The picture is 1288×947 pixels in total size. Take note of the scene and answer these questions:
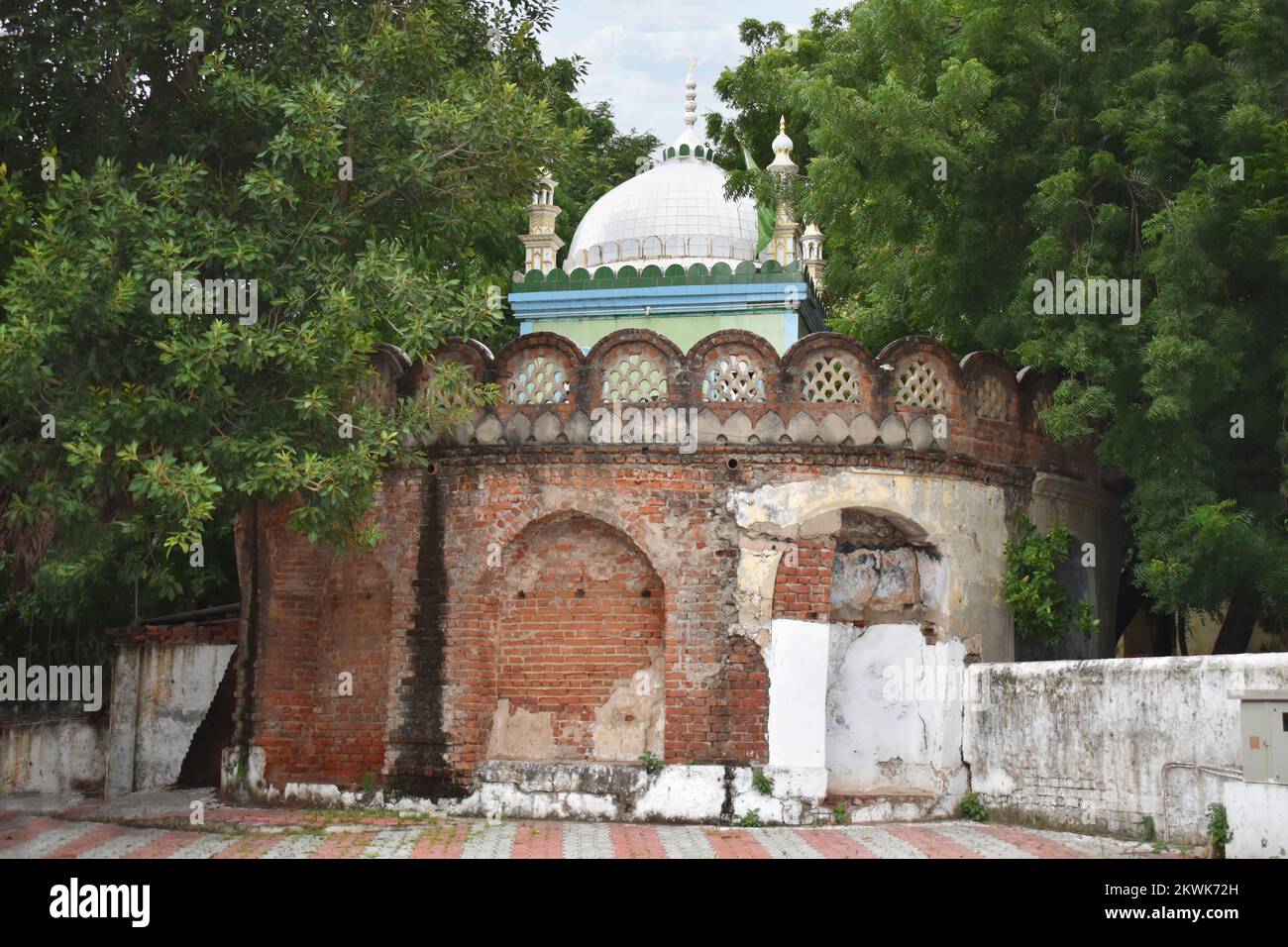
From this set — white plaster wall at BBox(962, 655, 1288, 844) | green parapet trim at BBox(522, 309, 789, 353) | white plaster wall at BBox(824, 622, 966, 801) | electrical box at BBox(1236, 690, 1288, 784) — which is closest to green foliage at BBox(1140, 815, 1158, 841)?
white plaster wall at BBox(962, 655, 1288, 844)

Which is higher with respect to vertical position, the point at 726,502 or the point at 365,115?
the point at 365,115

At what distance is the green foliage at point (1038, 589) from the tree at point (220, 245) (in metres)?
5.10

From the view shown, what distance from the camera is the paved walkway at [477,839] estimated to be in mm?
11477

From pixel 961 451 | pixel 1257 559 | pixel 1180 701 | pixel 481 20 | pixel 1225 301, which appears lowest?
pixel 1180 701

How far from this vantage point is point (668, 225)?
17.8 m

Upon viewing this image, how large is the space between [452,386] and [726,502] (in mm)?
2497

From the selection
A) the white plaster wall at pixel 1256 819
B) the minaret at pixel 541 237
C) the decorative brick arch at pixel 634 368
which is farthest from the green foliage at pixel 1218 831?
the minaret at pixel 541 237

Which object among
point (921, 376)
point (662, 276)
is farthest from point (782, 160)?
point (921, 376)

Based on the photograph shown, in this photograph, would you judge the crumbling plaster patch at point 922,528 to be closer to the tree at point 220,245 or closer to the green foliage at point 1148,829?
the tree at point 220,245

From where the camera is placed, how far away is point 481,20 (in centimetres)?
1511

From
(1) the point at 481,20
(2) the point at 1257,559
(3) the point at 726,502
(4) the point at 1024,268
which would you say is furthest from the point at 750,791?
(1) the point at 481,20

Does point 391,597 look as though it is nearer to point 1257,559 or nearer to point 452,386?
point 452,386

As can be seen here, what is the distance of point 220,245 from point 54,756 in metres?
8.31

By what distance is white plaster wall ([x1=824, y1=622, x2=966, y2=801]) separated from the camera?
13930mm
